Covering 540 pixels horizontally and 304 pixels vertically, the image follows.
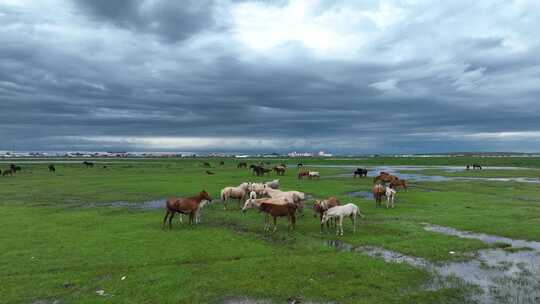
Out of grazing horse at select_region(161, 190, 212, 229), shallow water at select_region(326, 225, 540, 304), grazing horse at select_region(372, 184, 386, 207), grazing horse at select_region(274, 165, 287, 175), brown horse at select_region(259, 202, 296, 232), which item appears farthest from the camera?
grazing horse at select_region(274, 165, 287, 175)

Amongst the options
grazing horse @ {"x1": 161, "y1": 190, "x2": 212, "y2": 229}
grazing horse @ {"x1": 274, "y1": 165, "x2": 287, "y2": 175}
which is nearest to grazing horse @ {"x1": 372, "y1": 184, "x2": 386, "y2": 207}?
grazing horse @ {"x1": 161, "y1": 190, "x2": 212, "y2": 229}

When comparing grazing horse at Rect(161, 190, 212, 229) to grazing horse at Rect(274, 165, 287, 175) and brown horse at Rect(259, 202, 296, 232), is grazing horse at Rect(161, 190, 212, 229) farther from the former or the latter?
grazing horse at Rect(274, 165, 287, 175)

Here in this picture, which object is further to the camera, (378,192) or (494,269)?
(378,192)

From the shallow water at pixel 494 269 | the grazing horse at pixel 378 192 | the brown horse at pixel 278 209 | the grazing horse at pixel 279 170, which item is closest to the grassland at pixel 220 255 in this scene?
the shallow water at pixel 494 269

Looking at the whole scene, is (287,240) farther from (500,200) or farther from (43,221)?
(500,200)

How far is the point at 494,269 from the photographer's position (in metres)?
10.9

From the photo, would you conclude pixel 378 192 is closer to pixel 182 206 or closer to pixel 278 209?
pixel 278 209

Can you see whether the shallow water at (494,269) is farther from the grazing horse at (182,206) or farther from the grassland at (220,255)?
the grazing horse at (182,206)

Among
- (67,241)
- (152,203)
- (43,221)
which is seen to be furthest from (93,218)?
(152,203)

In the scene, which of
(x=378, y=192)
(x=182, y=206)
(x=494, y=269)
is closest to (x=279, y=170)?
(x=378, y=192)

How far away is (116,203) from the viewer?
25.5 meters

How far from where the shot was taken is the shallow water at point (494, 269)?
9031mm

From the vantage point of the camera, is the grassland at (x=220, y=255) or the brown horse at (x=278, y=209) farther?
the brown horse at (x=278, y=209)

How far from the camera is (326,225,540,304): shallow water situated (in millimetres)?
9031
